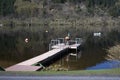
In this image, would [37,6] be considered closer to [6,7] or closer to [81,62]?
[6,7]

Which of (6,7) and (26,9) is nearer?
(6,7)

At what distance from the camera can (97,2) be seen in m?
160

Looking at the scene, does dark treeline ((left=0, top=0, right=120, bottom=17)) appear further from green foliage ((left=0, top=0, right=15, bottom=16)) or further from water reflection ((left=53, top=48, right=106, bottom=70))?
water reflection ((left=53, top=48, right=106, bottom=70))

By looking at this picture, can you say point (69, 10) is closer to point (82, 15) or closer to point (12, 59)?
point (82, 15)

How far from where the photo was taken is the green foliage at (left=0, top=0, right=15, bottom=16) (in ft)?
473

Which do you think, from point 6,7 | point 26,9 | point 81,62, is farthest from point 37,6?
point 81,62

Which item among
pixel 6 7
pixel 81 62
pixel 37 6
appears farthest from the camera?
pixel 37 6

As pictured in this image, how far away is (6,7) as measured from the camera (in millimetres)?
146250

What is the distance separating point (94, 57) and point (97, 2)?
122m

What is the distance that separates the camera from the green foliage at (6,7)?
144125 millimetres

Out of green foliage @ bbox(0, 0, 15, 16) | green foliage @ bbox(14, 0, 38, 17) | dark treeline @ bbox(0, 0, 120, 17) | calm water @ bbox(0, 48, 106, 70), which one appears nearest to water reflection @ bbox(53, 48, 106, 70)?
calm water @ bbox(0, 48, 106, 70)

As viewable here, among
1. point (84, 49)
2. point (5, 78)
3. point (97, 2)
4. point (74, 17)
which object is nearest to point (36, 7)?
point (74, 17)

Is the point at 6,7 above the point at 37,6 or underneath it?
above

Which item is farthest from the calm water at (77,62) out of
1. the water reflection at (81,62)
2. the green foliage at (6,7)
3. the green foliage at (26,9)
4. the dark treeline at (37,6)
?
the green foliage at (26,9)
